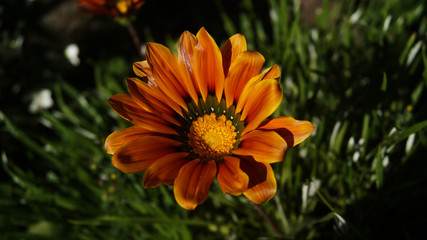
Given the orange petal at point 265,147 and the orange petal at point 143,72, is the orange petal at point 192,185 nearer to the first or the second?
the orange petal at point 265,147

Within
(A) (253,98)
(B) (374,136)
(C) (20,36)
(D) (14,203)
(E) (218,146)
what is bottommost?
(B) (374,136)

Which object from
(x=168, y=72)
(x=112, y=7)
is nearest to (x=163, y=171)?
(x=168, y=72)

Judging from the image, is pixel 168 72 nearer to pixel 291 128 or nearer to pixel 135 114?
pixel 135 114

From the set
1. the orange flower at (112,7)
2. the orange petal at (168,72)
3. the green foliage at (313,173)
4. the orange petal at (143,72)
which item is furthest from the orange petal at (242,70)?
the orange flower at (112,7)

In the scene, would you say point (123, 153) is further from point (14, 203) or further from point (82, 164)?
point (14, 203)

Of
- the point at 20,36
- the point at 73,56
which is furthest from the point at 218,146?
the point at 20,36

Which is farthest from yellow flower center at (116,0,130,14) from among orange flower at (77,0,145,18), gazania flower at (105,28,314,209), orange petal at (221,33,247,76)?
orange petal at (221,33,247,76)
